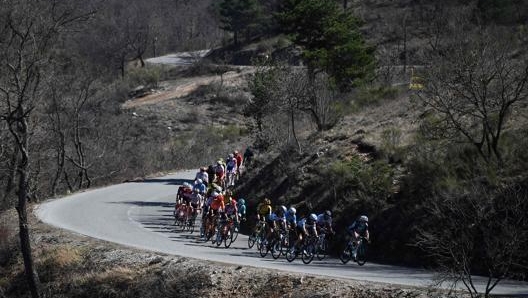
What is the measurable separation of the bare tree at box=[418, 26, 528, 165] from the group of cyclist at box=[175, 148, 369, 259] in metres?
5.00

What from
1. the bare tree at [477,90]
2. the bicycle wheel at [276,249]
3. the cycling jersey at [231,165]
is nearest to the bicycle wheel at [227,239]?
the bicycle wheel at [276,249]

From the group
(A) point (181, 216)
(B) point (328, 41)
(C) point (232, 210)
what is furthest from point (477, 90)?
(B) point (328, 41)

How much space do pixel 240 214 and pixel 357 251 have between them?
208 inches

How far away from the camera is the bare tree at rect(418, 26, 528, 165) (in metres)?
23.8

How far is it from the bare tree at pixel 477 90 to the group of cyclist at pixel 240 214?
500 centimetres

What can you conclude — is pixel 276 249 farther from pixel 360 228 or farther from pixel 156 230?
pixel 156 230

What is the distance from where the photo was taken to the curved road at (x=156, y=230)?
19922 mm

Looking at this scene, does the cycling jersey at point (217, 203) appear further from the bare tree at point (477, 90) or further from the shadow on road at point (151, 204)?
the shadow on road at point (151, 204)

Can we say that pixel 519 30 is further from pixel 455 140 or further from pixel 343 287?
pixel 343 287

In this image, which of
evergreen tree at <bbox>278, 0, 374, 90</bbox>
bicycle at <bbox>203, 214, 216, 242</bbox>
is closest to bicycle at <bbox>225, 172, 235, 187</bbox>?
bicycle at <bbox>203, 214, 216, 242</bbox>

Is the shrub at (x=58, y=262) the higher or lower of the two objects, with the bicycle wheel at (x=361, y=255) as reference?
lower

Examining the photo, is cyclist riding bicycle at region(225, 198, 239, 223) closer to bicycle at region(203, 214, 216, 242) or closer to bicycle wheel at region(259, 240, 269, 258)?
bicycle at region(203, 214, 216, 242)

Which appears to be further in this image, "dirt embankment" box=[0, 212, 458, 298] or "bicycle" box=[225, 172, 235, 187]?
"bicycle" box=[225, 172, 235, 187]

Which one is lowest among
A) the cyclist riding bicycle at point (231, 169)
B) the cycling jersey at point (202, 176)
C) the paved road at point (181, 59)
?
the cycling jersey at point (202, 176)
